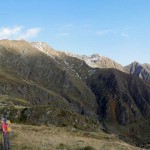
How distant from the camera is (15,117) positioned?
73312 millimetres

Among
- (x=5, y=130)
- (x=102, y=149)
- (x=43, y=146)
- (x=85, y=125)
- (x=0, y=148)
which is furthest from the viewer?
(x=85, y=125)

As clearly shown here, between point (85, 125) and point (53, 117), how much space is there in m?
6.75

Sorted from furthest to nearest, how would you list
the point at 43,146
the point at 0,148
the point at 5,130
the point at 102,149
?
the point at 102,149 < the point at 43,146 < the point at 0,148 < the point at 5,130

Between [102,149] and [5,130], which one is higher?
[5,130]

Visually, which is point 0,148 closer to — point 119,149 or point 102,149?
point 102,149

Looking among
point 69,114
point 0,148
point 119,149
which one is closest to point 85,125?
point 69,114

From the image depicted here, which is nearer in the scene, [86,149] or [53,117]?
[86,149]

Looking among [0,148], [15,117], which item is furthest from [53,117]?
[0,148]

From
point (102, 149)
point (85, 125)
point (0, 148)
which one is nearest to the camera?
point (0, 148)

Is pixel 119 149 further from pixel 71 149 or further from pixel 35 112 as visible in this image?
pixel 35 112

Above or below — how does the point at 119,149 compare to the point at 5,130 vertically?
below

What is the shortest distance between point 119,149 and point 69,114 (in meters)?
48.0

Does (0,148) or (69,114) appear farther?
(69,114)

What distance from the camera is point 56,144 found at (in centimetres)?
2375
